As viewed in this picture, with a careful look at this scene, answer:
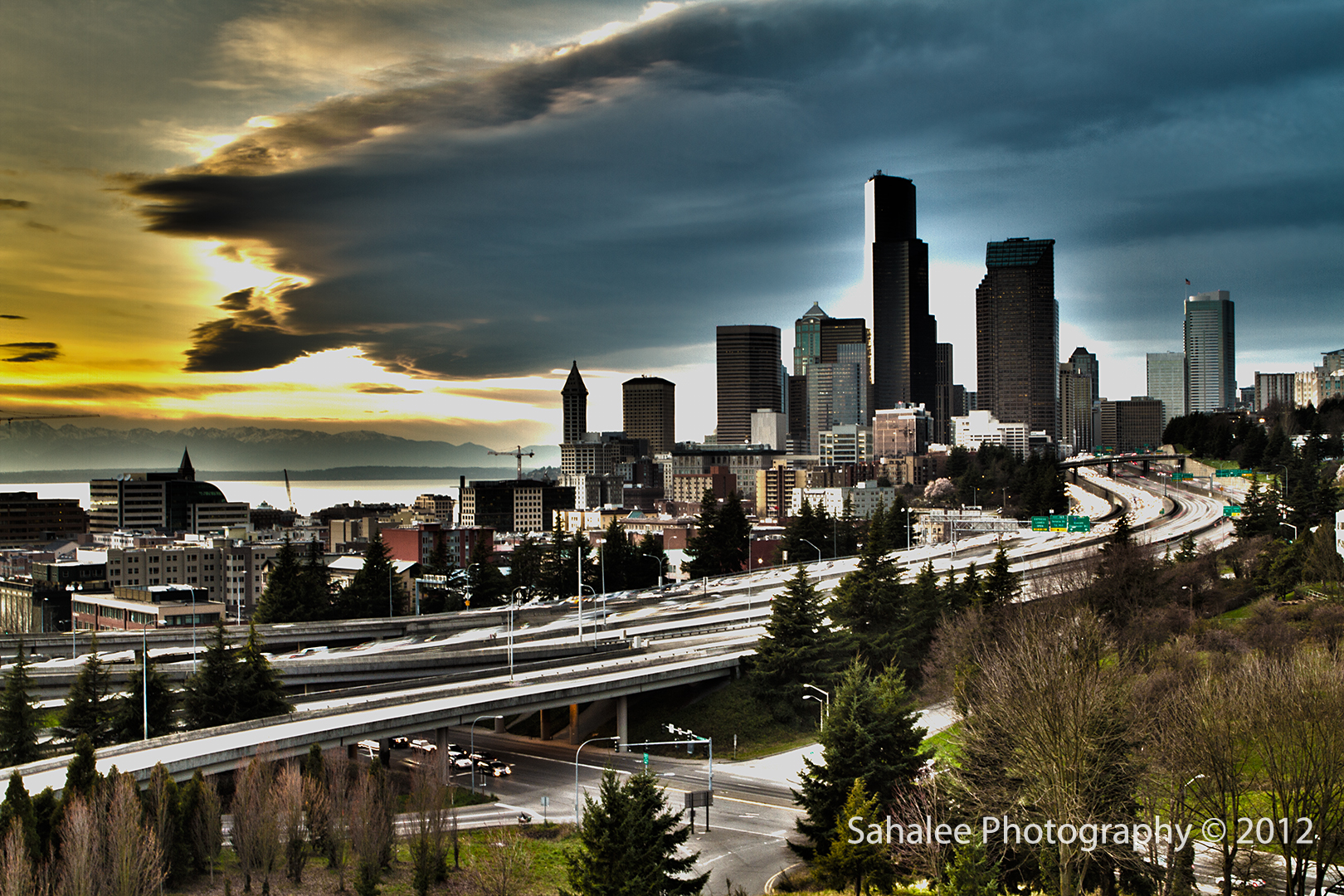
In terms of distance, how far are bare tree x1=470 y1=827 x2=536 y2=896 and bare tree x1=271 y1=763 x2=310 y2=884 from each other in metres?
5.29

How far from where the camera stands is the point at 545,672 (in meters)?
54.0

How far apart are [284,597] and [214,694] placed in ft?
113

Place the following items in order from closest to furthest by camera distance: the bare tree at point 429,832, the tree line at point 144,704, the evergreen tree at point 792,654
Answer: the bare tree at point 429,832
the tree line at point 144,704
the evergreen tree at point 792,654

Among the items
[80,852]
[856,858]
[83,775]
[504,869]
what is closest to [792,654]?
[856,858]

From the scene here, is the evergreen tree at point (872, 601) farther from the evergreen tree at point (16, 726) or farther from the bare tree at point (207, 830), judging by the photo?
the evergreen tree at point (16, 726)

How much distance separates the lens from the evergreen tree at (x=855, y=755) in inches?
1368

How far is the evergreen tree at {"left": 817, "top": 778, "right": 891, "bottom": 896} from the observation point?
3014 cm

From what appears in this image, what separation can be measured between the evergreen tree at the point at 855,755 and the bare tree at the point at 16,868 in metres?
21.3

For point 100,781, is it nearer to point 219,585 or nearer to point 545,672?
point 545,672

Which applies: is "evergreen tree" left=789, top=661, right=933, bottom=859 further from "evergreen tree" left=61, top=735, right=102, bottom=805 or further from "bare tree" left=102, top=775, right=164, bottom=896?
"evergreen tree" left=61, top=735, right=102, bottom=805

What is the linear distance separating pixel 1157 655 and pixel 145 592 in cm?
8288

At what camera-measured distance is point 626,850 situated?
26.3 m

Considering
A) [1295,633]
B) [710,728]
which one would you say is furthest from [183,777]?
[1295,633]

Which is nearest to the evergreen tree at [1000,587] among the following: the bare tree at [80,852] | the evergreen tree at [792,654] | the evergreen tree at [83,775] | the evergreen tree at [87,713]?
the evergreen tree at [792,654]
